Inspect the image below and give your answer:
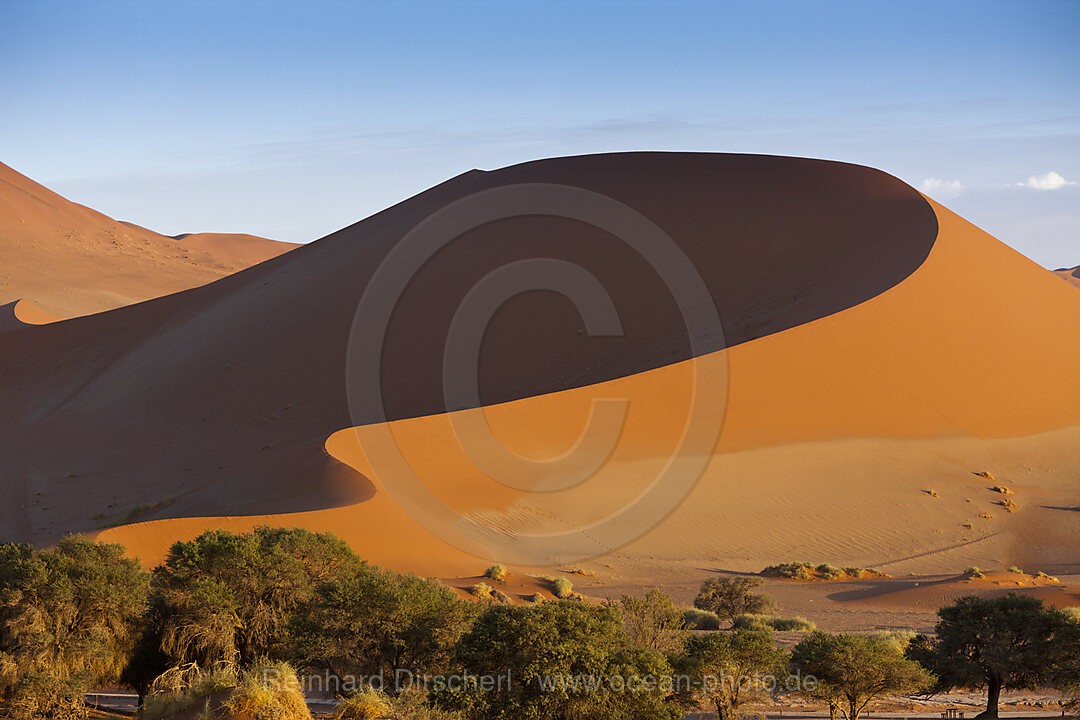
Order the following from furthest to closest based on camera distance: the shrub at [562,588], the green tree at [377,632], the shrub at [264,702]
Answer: the shrub at [562,588] < the green tree at [377,632] < the shrub at [264,702]

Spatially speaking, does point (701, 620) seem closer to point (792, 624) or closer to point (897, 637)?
point (792, 624)

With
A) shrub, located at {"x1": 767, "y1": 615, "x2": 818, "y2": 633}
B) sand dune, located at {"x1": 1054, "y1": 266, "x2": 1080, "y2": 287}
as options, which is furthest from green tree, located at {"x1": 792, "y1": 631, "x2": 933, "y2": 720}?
sand dune, located at {"x1": 1054, "y1": 266, "x2": 1080, "y2": 287}

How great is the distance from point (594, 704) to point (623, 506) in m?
14.5

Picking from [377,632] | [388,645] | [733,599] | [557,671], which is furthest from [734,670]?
[733,599]

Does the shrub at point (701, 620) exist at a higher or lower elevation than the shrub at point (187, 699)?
lower

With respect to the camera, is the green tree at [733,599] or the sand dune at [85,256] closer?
the green tree at [733,599]

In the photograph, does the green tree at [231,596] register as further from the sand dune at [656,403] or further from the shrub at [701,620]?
the shrub at [701,620]

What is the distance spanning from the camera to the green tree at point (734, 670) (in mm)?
12469

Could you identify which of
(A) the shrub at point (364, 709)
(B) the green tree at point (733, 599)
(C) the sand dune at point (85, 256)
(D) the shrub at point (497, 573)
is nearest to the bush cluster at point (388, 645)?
(A) the shrub at point (364, 709)

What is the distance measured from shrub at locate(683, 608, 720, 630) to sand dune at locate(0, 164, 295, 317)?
71191mm

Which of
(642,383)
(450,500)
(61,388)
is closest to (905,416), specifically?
(642,383)

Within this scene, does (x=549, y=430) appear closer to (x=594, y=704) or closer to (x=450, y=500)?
(x=450, y=500)

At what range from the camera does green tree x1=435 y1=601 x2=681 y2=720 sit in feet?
36.1

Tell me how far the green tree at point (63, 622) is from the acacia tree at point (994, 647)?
11644 mm
